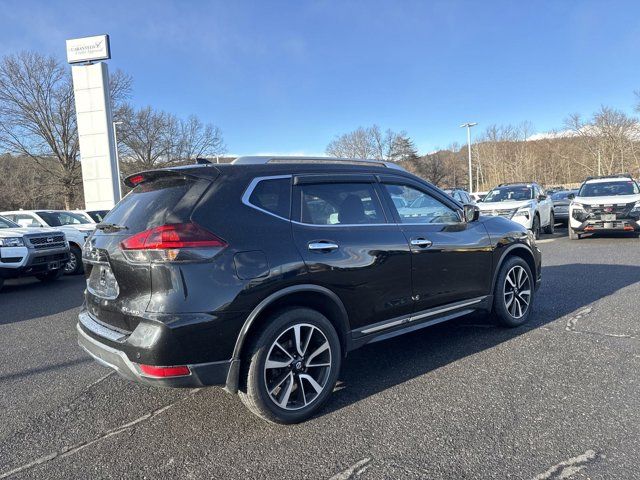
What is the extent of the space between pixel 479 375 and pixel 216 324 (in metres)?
2.20

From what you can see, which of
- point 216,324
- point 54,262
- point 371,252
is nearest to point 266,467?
point 216,324

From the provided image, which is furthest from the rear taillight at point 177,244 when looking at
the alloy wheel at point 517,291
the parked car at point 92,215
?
the parked car at point 92,215

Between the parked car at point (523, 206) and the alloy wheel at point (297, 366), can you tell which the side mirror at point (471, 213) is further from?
the parked car at point (523, 206)

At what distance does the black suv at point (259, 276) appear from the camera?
2.72m

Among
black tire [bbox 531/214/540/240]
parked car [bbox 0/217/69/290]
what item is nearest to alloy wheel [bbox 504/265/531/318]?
parked car [bbox 0/217/69/290]

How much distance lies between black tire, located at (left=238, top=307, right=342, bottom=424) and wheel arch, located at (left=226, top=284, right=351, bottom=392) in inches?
2.3

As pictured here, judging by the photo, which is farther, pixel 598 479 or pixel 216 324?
pixel 216 324

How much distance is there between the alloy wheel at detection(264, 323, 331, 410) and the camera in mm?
3006

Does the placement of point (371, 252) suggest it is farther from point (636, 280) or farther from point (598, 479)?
point (636, 280)

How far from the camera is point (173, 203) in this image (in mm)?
2928

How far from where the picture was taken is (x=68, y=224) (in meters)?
12.0

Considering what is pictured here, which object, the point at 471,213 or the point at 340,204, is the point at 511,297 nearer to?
the point at 471,213

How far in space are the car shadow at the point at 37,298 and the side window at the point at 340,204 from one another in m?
5.21

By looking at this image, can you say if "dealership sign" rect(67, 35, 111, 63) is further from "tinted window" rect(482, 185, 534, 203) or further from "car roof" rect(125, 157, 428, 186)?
"car roof" rect(125, 157, 428, 186)
